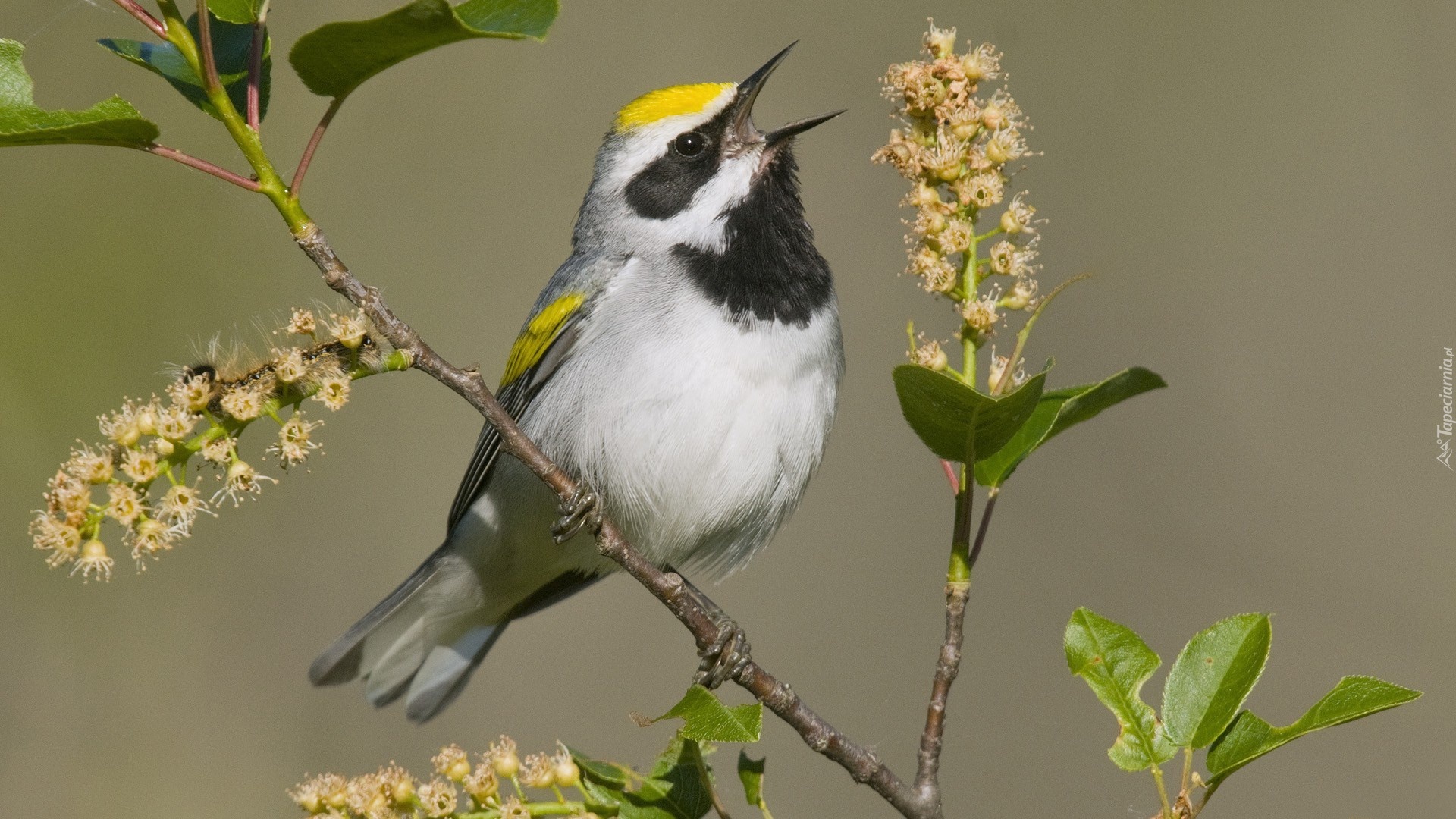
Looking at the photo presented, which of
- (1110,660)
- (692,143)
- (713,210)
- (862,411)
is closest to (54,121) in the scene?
(1110,660)

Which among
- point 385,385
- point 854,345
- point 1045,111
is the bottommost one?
point 385,385

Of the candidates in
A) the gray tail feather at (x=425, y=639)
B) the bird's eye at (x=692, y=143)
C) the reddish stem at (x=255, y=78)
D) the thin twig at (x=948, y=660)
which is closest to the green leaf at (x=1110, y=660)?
the thin twig at (x=948, y=660)

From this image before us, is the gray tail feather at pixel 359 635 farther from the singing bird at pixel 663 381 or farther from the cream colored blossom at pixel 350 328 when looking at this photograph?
the cream colored blossom at pixel 350 328

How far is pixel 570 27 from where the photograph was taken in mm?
6648

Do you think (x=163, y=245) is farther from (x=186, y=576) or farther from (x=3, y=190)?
(x=186, y=576)

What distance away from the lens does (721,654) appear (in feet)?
9.14

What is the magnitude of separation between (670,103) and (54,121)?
2081 mm

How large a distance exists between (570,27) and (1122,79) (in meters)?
2.95

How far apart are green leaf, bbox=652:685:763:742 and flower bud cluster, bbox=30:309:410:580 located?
664 mm

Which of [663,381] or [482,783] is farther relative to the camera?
[663,381]

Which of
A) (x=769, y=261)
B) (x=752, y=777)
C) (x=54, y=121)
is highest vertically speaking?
(x=769, y=261)

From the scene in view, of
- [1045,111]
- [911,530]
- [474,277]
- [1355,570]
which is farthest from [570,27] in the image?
[1355,570]

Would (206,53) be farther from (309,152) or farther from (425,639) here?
(425,639)

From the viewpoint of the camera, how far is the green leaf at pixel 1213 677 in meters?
1.78
